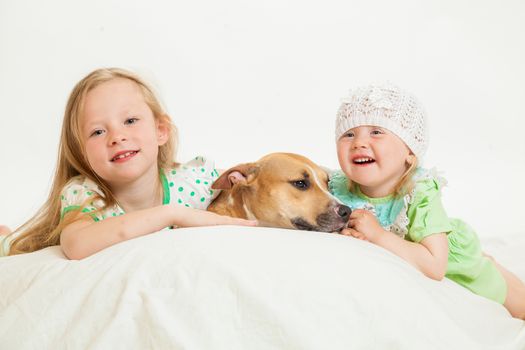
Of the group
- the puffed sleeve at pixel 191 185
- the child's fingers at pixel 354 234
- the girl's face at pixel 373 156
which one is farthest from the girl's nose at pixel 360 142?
the puffed sleeve at pixel 191 185

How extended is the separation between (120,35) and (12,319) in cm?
365

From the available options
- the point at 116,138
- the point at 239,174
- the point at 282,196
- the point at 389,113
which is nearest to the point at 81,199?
the point at 116,138

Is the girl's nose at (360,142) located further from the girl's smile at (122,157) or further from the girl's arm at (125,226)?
the girl's smile at (122,157)

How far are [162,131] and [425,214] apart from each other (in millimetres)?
1574

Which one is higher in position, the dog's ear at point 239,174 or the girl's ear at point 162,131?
the girl's ear at point 162,131

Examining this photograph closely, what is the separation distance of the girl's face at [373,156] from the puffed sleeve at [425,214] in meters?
0.16

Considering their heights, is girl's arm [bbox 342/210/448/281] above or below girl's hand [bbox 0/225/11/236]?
above

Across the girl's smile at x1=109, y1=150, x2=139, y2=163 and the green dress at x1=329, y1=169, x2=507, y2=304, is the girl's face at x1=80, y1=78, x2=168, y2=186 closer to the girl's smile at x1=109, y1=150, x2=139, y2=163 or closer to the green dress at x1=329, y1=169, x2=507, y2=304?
the girl's smile at x1=109, y1=150, x2=139, y2=163

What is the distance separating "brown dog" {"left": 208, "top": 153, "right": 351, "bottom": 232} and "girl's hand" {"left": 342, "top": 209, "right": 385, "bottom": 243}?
0.05 metres

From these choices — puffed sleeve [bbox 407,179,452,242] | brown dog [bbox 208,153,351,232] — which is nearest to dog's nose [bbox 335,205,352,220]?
brown dog [bbox 208,153,351,232]

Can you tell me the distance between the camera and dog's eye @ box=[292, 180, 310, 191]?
10.9 ft

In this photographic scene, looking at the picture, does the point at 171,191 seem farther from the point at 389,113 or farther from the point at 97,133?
the point at 389,113

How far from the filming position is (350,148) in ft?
10.7

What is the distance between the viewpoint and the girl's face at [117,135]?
3307 millimetres
